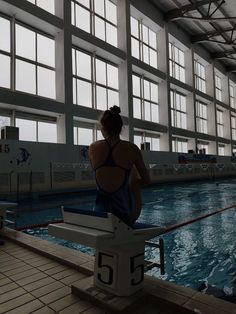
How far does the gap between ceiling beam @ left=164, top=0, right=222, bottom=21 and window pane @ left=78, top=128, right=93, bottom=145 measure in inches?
312

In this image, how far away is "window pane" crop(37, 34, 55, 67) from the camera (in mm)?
9980

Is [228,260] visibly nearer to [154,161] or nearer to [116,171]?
[116,171]

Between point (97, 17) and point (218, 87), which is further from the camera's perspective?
point (218, 87)

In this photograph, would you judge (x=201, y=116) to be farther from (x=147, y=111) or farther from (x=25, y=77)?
(x=25, y=77)

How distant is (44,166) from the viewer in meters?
8.72

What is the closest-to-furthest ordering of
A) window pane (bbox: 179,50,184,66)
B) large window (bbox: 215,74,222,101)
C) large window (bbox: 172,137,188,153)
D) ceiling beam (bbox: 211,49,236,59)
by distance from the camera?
1. large window (bbox: 172,137,188,153)
2. window pane (bbox: 179,50,184,66)
3. ceiling beam (bbox: 211,49,236,59)
4. large window (bbox: 215,74,222,101)

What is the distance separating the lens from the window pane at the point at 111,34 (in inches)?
507

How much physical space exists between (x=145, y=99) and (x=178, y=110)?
141 inches

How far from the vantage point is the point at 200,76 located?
20484 millimetres

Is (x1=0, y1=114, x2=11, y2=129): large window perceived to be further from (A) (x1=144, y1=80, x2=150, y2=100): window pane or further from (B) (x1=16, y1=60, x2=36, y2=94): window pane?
(A) (x1=144, y1=80, x2=150, y2=100): window pane

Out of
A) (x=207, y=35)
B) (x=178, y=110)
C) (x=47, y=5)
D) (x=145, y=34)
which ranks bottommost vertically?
(x=178, y=110)

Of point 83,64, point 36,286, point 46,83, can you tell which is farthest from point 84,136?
point 36,286

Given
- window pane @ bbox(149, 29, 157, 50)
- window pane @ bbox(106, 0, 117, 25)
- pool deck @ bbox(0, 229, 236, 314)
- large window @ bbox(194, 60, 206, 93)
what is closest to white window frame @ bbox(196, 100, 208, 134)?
large window @ bbox(194, 60, 206, 93)

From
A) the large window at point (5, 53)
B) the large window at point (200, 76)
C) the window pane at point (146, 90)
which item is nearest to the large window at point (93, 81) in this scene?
the window pane at point (146, 90)
